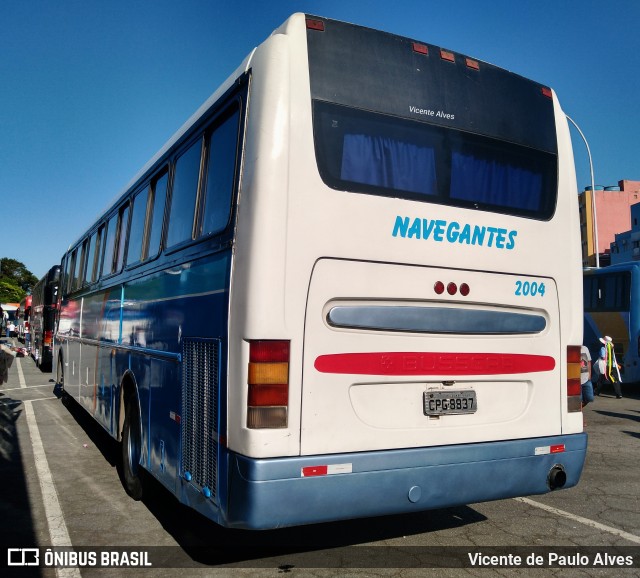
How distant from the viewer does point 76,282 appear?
36.7ft

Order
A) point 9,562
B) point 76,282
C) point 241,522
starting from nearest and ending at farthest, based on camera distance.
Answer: point 241,522
point 9,562
point 76,282

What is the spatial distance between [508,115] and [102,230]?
20.5 feet

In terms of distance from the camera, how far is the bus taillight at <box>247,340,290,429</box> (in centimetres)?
356

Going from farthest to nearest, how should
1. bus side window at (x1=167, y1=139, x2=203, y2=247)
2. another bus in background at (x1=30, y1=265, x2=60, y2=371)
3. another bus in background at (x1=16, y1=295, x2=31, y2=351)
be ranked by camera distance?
another bus in background at (x1=16, y1=295, x2=31, y2=351) → another bus in background at (x1=30, y1=265, x2=60, y2=371) → bus side window at (x1=167, y1=139, x2=203, y2=247)

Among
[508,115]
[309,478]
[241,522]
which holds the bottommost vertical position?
[241,522]

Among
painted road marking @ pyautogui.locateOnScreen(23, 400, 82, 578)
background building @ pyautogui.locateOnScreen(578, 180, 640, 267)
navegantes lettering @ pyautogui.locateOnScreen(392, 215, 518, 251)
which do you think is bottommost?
painted road marking @ pyautogui.locateOnScreen(23, 400, 82, 578)

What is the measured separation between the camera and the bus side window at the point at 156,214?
5633 mm

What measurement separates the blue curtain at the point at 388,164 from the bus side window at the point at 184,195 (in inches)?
52.2

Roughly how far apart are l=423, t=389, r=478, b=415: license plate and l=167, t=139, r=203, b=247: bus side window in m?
2.09

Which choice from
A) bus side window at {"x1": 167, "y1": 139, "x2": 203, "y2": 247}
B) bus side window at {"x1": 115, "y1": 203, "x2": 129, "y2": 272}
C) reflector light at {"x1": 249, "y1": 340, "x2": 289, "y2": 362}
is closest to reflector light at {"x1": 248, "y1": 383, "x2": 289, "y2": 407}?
reflector light at {"x1": 249, "y1": 340, "x2": 289, "y2": 362}

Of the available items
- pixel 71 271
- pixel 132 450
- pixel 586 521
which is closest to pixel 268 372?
pixel 132 450

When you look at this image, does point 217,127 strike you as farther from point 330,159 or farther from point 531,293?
point 531,293

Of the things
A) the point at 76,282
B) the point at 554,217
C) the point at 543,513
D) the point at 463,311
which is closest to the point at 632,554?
the point at 543,513

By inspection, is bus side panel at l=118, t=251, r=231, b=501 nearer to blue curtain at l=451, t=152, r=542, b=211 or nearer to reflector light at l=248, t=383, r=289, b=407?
reflector light at l=248, t=383, r=289, b=407
